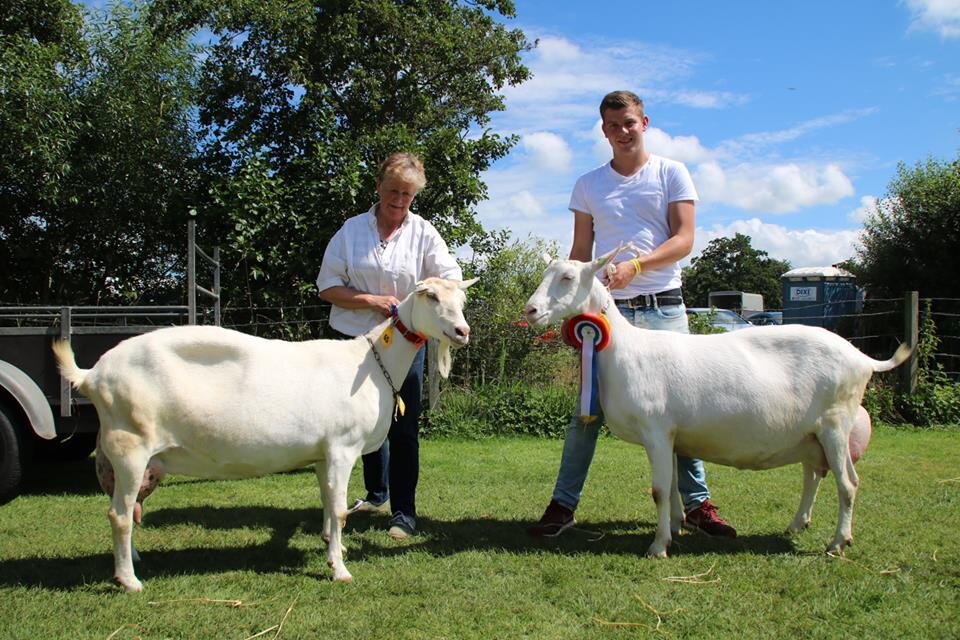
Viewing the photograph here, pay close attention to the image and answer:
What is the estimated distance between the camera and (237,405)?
402 centimetres

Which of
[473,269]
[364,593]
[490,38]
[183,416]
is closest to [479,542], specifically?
[364,593]

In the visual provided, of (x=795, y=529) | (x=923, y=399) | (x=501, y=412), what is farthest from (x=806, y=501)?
(x=923, y=399)

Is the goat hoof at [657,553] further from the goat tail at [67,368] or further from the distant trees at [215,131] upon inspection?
the distant trees at [215,131]

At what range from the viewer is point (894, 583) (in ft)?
12.8

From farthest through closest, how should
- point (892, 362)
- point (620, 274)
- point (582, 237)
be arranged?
point (582, 237) < point (620, 274) < point (892, 362)

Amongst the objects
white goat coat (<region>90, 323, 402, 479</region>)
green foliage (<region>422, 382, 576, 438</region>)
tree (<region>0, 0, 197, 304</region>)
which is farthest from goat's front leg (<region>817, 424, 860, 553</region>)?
tree (<region>0, 0, 197, 304</region>)

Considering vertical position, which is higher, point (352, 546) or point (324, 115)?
point (324, 115)

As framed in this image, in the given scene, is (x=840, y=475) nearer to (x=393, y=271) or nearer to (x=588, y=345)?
(x=588, y=345)

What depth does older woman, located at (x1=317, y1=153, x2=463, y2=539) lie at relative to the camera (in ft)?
15.9

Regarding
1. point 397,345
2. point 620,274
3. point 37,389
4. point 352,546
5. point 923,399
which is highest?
point 620,274

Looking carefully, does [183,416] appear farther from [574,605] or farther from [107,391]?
[574,605]

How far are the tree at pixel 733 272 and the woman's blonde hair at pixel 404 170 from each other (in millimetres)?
68516

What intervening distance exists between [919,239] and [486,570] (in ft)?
56.2

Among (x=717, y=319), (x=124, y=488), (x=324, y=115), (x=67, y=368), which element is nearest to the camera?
(x=124, y=488)
